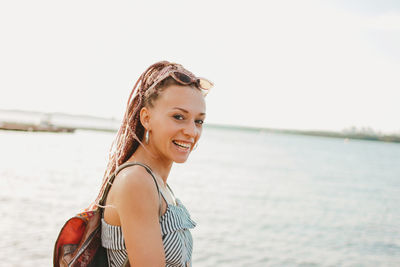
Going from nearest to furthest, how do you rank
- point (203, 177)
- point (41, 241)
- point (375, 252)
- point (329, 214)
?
point (41, 241), point (375, 252), point (329, 214), point (203, 177)

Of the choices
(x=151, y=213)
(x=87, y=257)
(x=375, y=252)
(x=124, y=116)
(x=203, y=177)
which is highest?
(x=124, y=116)

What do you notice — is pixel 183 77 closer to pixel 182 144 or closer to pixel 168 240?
pixel 182 144

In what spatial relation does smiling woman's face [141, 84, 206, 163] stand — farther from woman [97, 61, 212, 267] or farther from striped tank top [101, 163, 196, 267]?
striped tank top [101, 163, 196, 267]

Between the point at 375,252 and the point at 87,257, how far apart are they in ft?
39.6

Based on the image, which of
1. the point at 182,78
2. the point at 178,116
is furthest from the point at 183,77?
the point at 178,116

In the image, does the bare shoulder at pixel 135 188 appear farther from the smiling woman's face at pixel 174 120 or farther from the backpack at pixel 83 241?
the smiling woman's face at pixel 174 120

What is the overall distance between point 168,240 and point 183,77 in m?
0.82

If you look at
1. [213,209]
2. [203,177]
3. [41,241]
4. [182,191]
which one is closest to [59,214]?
[41,241]

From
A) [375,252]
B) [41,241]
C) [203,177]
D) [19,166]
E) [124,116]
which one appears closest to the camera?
[124,116]

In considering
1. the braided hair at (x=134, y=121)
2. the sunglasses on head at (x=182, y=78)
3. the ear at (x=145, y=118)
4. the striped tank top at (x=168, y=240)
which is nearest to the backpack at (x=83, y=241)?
the striped tank top at (x=168, y=240)

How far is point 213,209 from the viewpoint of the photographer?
14.9 meters

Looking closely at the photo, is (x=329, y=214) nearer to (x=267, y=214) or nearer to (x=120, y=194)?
(x=267, y=214)

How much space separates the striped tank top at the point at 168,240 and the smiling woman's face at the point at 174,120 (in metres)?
0.27

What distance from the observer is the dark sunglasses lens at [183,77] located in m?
2.15
